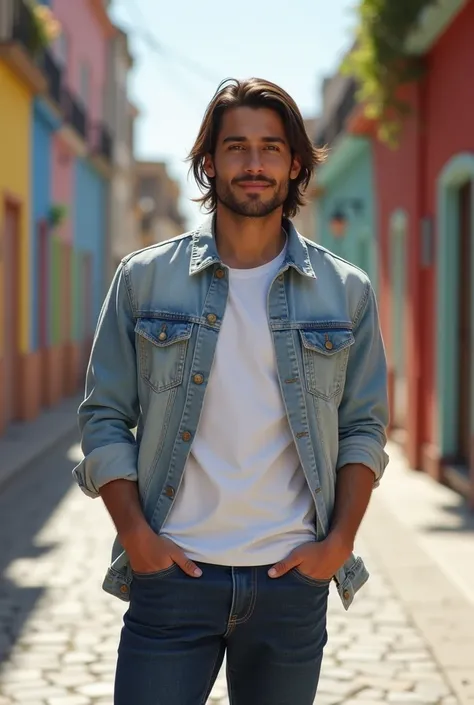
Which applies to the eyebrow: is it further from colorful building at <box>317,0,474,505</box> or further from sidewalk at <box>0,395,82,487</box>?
sidewalk at <box>0,395,82,487</box>

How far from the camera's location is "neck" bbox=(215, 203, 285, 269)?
2.81 m

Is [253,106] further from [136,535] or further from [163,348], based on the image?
[136,535]

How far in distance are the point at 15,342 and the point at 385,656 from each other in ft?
38.4

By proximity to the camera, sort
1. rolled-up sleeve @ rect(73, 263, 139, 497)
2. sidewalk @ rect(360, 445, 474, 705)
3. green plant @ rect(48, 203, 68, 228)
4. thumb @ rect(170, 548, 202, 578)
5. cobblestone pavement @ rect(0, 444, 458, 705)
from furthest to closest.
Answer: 1. green plant @ rect(48, 203, 68, 228)
2. sidewalk @ rect(360, 445, 474, 705)
3. cobblestone pavement @ rect(0, 444, 458, 705)
4. rolled-up sleeve @ rect(73, 263, 139, 497)
5. thumb @ rect(170, 548, 202, 578)

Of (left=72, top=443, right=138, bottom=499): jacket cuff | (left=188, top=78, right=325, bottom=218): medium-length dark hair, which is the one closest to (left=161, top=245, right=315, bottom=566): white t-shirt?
(left=72, top=443, right=138, bottom=499): jacket cuff

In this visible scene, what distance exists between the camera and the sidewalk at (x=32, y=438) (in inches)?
459

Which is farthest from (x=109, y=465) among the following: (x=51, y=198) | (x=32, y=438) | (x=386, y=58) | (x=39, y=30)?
(x=51, y=198)

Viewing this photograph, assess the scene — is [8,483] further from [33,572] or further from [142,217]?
[142,217]

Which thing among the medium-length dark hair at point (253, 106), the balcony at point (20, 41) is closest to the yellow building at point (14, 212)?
the balcony at point (20, 41)

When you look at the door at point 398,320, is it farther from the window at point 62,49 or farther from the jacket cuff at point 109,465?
the jacket cuff at point 109,465

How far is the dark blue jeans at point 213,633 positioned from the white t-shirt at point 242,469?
66mm

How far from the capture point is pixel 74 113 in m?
21.3

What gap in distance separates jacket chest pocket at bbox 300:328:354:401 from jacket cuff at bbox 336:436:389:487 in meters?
0.12

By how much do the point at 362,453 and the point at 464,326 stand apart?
27.8 ft
